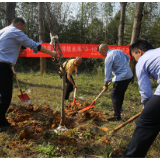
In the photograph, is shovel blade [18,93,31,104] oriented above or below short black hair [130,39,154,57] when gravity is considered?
below

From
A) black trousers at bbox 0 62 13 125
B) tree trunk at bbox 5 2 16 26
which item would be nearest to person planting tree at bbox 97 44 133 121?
black trousers at bbox 0 62 13 125

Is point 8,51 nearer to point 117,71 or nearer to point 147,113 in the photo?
point 117,71

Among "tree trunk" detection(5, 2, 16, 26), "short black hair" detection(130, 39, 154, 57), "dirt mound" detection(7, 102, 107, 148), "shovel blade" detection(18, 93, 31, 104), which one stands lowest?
"dirt mound" detection(7, 102, 107, 148)

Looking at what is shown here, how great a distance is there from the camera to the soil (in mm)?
2463

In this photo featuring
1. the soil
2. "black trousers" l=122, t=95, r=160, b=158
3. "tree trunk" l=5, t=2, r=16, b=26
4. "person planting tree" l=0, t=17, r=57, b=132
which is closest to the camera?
"black trousers" l=122, t=95, r=160, b=158

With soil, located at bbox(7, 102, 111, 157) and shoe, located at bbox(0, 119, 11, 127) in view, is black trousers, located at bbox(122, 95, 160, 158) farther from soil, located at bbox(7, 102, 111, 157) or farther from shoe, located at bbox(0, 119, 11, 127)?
shoe, located at bbox(0, 119, 11, 127)

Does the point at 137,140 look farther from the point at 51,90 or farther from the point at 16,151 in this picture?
the point at 51,90

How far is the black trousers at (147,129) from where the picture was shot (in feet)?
5.50

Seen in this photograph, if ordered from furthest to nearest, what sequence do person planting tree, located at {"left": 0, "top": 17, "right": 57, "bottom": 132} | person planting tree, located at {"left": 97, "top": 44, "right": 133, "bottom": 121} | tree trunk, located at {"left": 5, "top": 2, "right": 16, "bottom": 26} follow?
tree trunk, located at {"left": 5, "top": 2, "right": 16, "bottom": 26} → person planting tree, located at {"left": 97, "top": 44, "right": 133, "bottom": 121} → person planting tree, located at {"left": 0, "top": 17, "right": 57, "bottom": 132}

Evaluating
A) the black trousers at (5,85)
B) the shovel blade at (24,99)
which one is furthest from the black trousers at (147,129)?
the shovel blade at (24,99)

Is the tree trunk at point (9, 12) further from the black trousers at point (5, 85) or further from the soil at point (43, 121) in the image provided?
the black trousers at point (5, 85)

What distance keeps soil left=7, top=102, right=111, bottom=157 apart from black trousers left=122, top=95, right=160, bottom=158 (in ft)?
2.56

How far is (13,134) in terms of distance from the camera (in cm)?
267

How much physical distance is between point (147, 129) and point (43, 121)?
7.57 ft
